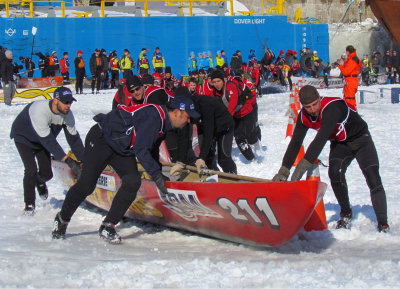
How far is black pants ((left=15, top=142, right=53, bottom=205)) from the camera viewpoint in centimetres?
702

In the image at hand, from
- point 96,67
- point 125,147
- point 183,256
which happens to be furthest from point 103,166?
point 96,67

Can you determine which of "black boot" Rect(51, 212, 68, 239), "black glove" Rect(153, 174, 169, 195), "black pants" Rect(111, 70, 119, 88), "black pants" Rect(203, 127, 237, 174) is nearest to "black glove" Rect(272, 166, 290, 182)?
"black glove" Rect(153, 174, 169, 195)

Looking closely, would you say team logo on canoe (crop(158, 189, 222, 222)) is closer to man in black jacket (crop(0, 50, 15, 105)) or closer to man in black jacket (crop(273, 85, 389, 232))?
man in black jacket (crop(273, 85, 389, 232))

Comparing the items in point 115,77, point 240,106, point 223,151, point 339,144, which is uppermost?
point 115,77

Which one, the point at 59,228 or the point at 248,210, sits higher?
the point at 248,210

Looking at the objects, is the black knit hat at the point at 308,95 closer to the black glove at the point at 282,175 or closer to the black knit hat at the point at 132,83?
the black glove at the point at 282,175

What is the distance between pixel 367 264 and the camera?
4.60 meters

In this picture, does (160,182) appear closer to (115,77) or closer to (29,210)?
(29,210)

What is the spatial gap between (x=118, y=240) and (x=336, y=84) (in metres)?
20.2

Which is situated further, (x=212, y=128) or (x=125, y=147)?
(x=212, y=128)

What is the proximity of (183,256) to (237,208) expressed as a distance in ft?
1.99

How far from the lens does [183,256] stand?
16.7 feet

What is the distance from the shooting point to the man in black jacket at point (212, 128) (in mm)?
7316

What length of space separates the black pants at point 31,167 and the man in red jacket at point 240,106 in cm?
291
